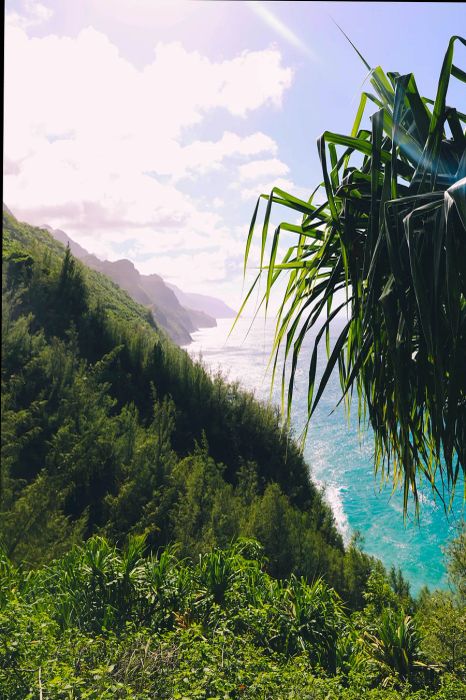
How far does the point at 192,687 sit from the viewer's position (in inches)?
95.0

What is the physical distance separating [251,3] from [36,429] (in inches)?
309

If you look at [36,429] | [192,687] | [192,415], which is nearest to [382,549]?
[192,415]

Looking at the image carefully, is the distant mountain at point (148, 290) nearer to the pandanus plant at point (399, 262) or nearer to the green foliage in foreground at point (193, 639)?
the green foliage in foreground at point (193, 639)

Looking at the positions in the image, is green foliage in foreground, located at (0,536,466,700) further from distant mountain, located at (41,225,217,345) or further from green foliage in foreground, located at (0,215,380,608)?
distant mountain, located at (41,225,217,345)

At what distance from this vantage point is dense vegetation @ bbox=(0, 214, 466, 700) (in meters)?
2.70

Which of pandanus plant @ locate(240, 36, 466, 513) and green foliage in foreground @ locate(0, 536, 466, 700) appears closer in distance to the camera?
pandanus plant @ locate(240, 36, 466, 513)

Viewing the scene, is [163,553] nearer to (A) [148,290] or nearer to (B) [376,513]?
(B) [376,513]

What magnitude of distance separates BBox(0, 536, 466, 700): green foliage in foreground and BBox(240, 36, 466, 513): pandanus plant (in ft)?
4.85

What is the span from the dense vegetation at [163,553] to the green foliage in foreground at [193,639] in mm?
15

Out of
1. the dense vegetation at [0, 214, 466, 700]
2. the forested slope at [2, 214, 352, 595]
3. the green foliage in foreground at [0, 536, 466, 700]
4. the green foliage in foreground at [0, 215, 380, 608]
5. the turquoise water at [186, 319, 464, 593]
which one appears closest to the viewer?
the green foliage in foreground at [0, 536, 466, 700]

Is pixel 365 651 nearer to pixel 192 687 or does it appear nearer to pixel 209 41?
pixel 192 687

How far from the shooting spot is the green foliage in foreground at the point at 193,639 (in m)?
2.47

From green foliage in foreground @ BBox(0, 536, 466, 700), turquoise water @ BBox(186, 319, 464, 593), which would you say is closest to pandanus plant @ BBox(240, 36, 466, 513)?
green foliage in foreground @ BBox(0, 536, 466, 700)

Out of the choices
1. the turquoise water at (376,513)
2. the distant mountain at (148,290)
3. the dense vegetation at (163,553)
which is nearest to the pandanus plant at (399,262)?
the dense vegetation at (163,553)
